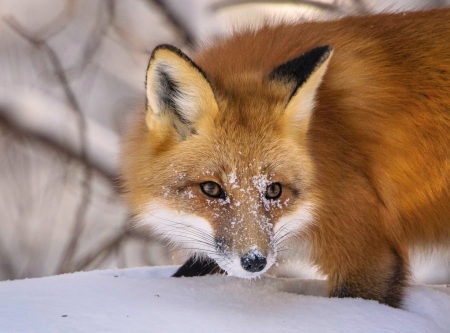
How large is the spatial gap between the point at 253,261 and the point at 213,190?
40 centimetres

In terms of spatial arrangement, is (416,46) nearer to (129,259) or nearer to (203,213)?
(203,213)

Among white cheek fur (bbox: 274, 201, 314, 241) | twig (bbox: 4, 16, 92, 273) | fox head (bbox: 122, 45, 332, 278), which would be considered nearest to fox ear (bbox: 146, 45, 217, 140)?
fox head (bbox: 122, 45, 332, 278)

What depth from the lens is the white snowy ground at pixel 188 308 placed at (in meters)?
2.01

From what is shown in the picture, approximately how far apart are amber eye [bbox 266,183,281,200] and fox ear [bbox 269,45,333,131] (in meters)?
0.34

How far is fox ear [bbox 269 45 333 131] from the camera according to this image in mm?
2594

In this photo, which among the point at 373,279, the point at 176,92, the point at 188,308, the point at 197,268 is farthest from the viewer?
the point at 197,268

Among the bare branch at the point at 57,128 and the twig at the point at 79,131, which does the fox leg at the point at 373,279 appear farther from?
the twig at the point at 79,131

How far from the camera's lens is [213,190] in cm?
258

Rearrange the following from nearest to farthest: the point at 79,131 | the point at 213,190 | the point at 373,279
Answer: the point at 213,190 → the point at 373,279 → the point at 79,131

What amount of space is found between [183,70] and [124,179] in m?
0.84

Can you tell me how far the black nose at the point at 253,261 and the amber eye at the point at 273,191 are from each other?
345 mm

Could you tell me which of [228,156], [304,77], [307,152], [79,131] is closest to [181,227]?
[228,156]

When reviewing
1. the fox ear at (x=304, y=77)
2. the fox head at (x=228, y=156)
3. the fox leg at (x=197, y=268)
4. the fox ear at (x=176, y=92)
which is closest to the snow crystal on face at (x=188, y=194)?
the fox head at (x=228, y=156)

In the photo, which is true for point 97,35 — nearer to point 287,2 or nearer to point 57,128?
point 57,128
